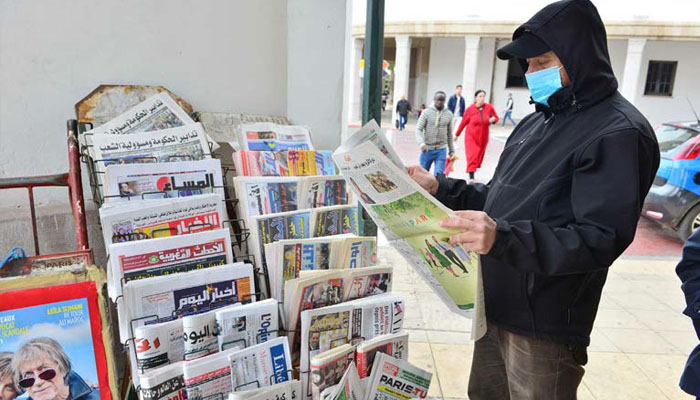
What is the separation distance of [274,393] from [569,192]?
38.2 inches

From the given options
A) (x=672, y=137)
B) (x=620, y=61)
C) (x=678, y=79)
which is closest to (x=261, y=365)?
(x=672, y=137)

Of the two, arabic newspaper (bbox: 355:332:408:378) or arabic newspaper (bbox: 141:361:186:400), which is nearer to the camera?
arabic newspaper (bbox: 141:361:186:400)

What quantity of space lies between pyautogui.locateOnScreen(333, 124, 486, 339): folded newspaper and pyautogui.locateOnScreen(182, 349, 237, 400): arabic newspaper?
1.87 feet

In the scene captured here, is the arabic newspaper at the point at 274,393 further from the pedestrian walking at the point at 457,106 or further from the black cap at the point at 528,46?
the pedestrian walking at the point at 457,106

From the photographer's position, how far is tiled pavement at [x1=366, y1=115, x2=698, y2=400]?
2.77 metres

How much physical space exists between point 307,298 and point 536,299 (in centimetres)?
69

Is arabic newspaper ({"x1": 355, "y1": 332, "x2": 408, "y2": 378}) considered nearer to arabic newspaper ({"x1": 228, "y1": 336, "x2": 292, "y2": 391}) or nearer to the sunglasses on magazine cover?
arabic newspaper ({"x1": 228, "y1": 336, "x2": 292, "y2": 391})

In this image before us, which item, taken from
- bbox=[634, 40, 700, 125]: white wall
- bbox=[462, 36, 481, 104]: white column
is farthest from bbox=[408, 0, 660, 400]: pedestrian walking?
bbox=[634, 40, 700, 125]: white wall

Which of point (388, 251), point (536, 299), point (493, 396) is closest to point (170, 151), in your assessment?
point (536, 299)

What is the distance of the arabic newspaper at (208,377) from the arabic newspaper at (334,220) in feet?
1.78

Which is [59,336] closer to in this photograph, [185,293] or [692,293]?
[185,293]

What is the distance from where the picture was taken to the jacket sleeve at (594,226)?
1200 mm

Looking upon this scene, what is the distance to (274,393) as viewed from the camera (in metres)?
1.22

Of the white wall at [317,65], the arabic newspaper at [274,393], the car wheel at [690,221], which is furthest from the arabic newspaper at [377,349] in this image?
the car wheel at [690,221]
